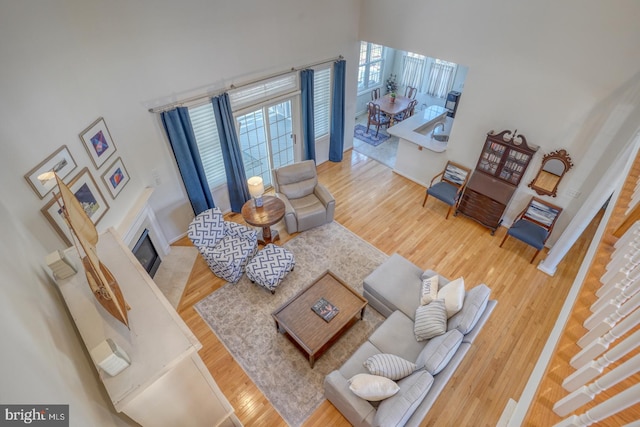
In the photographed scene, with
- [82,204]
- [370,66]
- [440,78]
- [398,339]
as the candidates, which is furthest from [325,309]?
[440,78]

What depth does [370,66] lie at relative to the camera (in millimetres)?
8617

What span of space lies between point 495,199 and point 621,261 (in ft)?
11.9

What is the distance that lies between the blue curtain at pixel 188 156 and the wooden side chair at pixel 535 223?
195 inches

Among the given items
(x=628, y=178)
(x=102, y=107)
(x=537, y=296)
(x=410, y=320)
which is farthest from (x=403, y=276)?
(x=102, y=107)

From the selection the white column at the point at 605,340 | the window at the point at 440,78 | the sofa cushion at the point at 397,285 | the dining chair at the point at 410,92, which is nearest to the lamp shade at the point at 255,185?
the sofa cushion at the point at 397,285

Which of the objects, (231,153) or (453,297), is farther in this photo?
(231,153)

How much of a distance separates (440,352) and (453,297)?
0.70 m

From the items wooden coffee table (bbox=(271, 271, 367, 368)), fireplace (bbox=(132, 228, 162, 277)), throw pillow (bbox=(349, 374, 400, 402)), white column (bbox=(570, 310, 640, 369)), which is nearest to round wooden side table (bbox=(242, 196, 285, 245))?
wooden coffee table (bbox=(271, 271, 367, 368))

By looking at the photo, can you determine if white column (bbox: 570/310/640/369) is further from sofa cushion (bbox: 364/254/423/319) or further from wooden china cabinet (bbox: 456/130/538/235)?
wooden china cabinet (bbox: 456/130/538/235)

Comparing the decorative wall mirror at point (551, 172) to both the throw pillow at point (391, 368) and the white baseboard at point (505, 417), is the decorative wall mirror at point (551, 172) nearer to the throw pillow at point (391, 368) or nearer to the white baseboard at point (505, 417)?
the white baseboard at point (505, 417)

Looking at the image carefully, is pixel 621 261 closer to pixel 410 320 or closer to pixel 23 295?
pixel 410 320

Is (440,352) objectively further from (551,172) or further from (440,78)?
(440,78)

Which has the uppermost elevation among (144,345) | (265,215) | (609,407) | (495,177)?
(609,407)

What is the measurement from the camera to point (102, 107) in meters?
3.46
